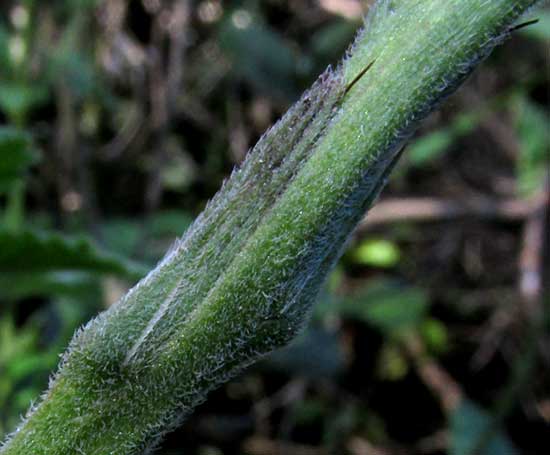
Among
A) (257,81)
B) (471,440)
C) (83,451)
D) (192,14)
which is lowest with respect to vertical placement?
(83,451)

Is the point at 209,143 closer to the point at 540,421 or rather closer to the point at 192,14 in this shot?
the point at 192,14

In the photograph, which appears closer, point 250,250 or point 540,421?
point 250,250

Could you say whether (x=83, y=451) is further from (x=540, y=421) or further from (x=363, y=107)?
(x=540, y=421)

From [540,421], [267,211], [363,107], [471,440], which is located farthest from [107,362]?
[540,421]

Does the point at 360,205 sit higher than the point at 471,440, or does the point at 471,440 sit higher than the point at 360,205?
the point at 471,440

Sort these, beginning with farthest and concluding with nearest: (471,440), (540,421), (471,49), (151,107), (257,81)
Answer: (151,107) < (257,81) < (540,421) < (471,440) < (471,49)

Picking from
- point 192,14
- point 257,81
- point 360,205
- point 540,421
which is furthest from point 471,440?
point 192,14

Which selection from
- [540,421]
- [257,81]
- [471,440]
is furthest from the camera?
[257,81]
